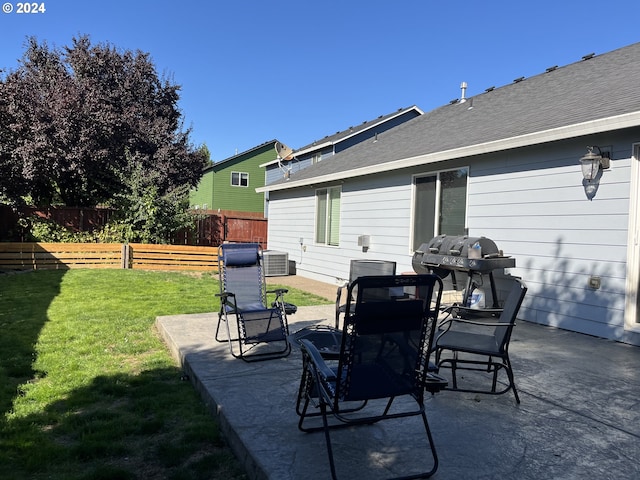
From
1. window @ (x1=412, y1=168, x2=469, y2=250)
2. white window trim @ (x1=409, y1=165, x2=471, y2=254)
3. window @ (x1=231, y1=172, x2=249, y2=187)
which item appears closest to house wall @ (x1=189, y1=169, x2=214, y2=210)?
window @ (x1=231, y1=172, x2=249, y2=187)

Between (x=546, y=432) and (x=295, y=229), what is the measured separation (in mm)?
10757

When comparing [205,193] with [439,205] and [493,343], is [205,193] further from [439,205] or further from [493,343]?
[493,343]

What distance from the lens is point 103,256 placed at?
41.0 ft

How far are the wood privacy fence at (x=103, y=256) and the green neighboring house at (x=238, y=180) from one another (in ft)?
51.6

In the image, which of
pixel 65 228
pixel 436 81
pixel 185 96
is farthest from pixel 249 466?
pixel 185 96

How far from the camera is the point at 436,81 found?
1695 centimetres

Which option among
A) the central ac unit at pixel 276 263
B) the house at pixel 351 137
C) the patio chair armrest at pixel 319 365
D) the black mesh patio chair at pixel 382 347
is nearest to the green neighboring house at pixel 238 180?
the house at pixel 351 137

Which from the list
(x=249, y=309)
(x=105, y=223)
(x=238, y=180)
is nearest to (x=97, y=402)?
(x=249, y=309)

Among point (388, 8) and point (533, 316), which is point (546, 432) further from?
point (388, 8)

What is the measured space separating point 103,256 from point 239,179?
57.9ft

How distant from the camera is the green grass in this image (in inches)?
102

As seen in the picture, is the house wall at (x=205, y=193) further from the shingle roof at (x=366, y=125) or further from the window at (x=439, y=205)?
the window at (x=439, y=205)

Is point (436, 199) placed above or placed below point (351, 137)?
below

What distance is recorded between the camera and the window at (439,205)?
7539 millimetres
